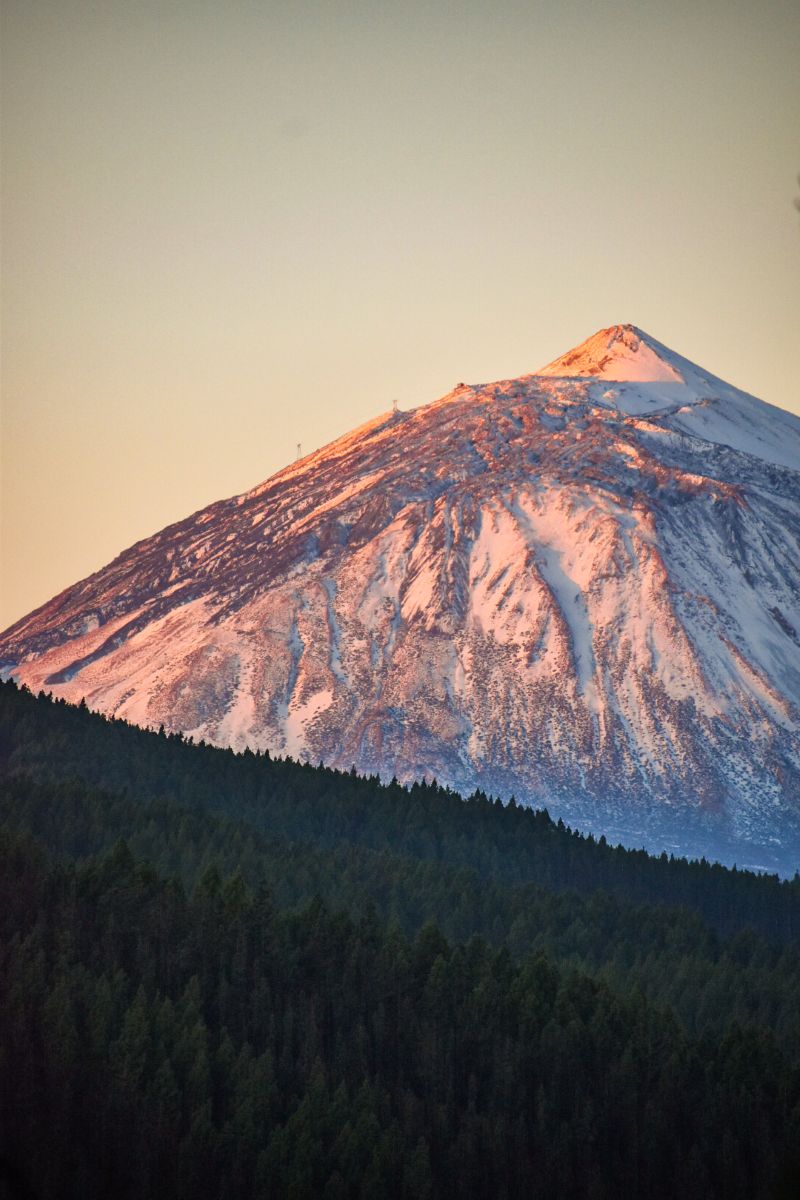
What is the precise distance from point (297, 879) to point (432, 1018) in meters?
36.7

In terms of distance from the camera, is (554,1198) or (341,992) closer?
(554,1198)

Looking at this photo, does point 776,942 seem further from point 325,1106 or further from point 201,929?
point 325,1106

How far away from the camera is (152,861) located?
158750 millimetres

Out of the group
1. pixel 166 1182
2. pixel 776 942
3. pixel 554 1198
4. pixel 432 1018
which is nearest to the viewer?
pixel 166 1182

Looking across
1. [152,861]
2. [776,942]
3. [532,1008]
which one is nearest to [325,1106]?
[532,1008]

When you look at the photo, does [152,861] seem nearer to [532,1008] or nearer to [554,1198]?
[532,1008]

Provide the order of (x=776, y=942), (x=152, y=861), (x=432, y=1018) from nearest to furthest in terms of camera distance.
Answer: (x=432, y=1018) → (x=152, y=861) → (x=776, y=942)

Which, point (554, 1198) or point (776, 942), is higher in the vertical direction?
point (776, 942)

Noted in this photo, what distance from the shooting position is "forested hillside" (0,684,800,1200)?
352 ft

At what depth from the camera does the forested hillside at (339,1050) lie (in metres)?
107

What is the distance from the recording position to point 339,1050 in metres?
127

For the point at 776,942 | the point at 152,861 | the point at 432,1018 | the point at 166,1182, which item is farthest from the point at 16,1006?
the point at 776,942

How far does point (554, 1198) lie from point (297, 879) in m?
55.0

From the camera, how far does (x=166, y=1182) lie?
105000mm
